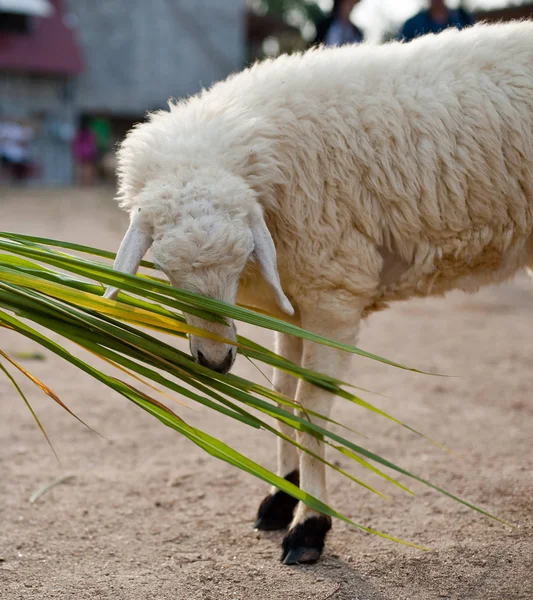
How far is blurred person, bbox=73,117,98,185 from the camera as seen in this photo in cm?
2633

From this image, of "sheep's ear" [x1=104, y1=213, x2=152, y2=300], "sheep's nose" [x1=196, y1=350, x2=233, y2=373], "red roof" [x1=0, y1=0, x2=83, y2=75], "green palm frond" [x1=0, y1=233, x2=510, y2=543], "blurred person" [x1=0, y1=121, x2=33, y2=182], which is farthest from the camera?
"red roof" [x1=0, y1=0, x2=83, y2=75]

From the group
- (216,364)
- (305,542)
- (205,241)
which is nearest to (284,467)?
(305,542)

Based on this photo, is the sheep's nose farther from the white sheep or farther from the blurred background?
the blurred background

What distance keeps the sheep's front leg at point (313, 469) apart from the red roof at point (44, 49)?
25961 millimetres

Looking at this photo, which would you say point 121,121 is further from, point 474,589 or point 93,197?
point 474,589

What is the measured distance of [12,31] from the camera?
26.7m

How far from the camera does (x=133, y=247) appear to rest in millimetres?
2934

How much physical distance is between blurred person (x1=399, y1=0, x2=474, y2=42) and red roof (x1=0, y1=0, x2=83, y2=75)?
23.6 meters

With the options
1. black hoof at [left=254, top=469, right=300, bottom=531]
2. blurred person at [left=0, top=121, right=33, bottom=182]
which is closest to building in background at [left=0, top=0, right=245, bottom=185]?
blurred person at [left=0, top=121, right=33, bottom=182]

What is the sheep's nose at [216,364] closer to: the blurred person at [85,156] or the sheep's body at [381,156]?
the sheep's body at [381,156]

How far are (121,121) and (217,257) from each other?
30095 millimetres

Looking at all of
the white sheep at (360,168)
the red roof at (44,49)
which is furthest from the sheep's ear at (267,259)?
the red roof at (44,49)

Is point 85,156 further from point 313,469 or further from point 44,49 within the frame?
point 313,469

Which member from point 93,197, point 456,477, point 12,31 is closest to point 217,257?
point 456,477
